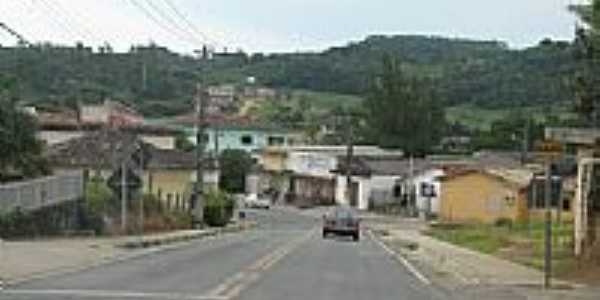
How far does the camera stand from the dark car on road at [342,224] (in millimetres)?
68375

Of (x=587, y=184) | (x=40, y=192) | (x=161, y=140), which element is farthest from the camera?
(x=161, y=140)

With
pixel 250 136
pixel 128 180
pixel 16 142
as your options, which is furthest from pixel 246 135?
pixel 128 180

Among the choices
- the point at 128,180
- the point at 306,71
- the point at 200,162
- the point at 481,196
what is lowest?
the point at 481,196

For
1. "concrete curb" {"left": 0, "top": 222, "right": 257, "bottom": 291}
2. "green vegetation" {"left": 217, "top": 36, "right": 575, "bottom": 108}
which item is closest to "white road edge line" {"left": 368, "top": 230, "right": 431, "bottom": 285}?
"concrete curb" {"left": 0, "top": 222, "right": 257, "bottom": 291}

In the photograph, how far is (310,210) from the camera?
130m

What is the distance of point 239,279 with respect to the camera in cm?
2925

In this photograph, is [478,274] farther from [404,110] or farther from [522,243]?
[404,110]

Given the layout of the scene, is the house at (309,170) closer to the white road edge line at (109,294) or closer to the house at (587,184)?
the house at (587,184)

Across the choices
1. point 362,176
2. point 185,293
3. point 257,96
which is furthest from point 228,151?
point 185,293

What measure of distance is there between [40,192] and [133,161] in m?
7.89

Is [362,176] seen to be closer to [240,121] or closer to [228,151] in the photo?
[228,151]

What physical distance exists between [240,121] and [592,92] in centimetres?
14297

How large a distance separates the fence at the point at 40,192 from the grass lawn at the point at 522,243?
14925 millimetres

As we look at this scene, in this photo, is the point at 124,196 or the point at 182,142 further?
the point at 182,142
